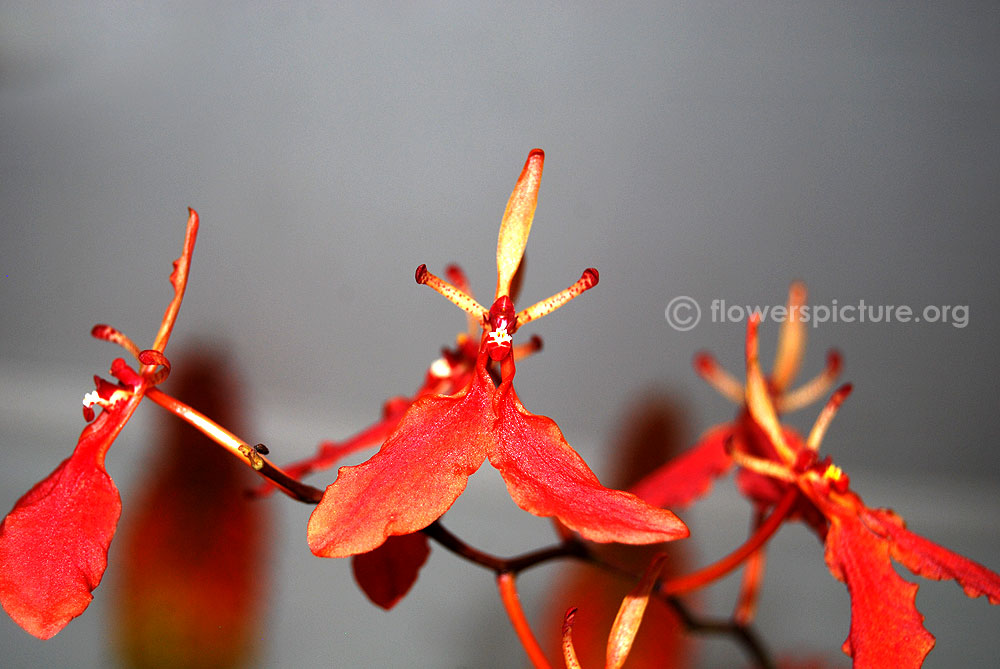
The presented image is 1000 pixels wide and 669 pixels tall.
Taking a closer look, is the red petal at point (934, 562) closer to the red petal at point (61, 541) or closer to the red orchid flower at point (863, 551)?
the red orchid flower at point (863, 551)

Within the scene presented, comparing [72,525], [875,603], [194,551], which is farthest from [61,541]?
[194,551]

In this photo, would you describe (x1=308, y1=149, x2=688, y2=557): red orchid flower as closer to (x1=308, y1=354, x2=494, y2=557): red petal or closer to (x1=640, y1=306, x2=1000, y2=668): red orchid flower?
(x1=308, y1=354, x2=494, y2=557): red petal

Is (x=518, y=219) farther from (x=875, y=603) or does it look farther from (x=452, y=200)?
(x=452, y=200)

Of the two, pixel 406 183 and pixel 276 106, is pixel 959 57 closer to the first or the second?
pixel 406 183

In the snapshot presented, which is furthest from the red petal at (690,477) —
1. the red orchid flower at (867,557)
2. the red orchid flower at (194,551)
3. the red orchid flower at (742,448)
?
the red orchid flower at (194,551)

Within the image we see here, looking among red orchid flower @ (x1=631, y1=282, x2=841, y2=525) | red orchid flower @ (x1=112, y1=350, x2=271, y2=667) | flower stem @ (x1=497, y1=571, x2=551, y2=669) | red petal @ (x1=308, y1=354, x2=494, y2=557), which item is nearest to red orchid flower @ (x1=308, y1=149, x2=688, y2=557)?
red petal @ (x1=308, y1=354, x2=494, y2=557)

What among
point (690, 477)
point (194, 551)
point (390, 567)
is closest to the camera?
point (390, 567)
